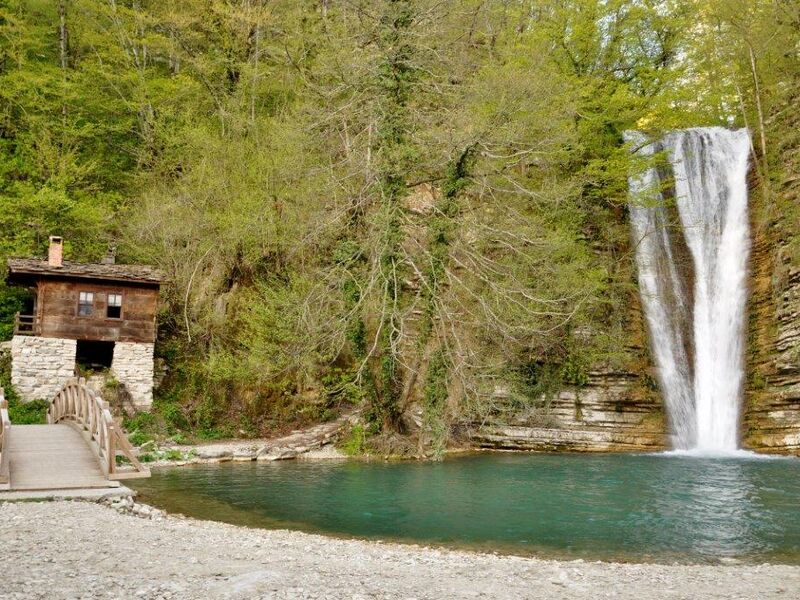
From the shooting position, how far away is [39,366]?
21.0 metres

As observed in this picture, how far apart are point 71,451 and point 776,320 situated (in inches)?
806

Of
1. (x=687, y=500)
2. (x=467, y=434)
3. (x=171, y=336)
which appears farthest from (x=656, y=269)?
(x=171, y=336)

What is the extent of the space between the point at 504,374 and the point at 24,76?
72.7ft

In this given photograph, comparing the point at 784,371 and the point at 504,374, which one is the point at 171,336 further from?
the point at 784,371

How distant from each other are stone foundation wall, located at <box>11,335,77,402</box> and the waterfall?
63.9ft

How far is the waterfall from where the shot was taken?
21.7 m

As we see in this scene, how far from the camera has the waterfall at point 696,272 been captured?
2170cm

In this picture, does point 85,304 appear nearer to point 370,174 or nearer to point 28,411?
point 28,411

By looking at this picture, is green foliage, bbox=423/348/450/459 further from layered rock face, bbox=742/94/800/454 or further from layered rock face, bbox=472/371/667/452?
layered rock face, bbox=742/94/800/454

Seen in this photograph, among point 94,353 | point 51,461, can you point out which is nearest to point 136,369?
point 94,353

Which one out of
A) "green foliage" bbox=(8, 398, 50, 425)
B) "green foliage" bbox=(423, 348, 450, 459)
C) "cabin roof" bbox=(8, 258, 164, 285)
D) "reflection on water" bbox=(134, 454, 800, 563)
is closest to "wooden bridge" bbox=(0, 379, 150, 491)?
"reflection on water" bbox=(134, 454, 800, 563)

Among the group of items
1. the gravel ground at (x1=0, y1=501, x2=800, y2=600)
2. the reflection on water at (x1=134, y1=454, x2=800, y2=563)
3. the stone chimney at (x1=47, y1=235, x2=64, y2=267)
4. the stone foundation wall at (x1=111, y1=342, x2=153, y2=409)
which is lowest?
the reflection on water at (x1=134, y1=454, x2=800, y2=563)

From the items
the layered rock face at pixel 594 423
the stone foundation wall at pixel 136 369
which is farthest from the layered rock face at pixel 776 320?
the stone foundation wall at pixel 136 369

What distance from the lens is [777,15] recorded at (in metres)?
23.8
